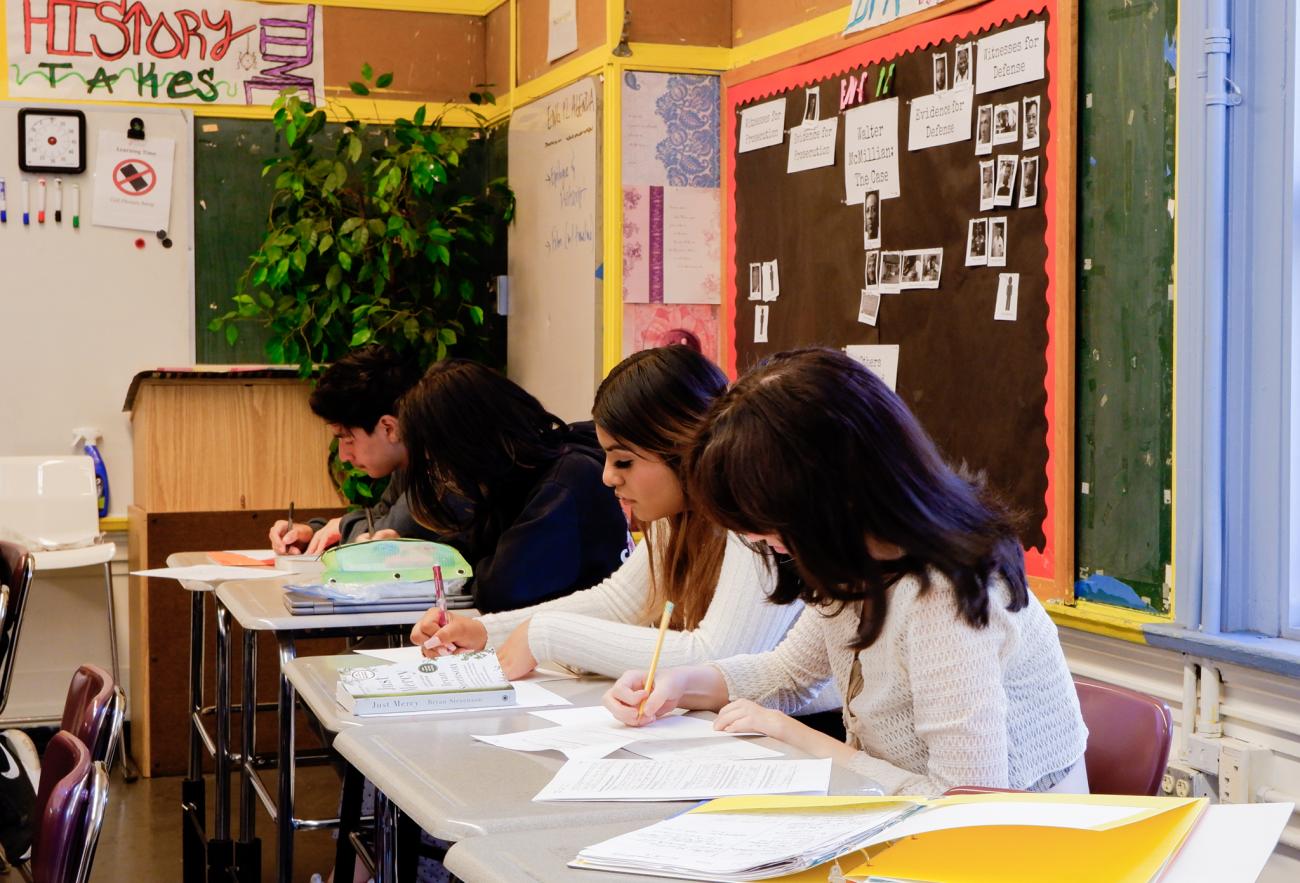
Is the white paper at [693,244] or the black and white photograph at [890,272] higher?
the white paper at [693,244]

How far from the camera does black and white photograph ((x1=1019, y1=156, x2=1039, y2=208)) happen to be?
9.27 ft

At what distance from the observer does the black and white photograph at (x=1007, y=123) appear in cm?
288

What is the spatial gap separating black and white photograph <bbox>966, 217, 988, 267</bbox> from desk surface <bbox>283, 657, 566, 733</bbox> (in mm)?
1252

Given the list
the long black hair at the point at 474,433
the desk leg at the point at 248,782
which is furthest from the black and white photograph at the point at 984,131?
the desk leg at the point at 248,782

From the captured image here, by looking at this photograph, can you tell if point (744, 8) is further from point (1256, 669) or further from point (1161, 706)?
point (1161, 706)

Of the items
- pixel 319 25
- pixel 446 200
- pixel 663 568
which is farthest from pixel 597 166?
pixel 663 568

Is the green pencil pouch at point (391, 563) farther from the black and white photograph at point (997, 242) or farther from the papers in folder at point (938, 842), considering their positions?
the papers in folder at point (938, 842)

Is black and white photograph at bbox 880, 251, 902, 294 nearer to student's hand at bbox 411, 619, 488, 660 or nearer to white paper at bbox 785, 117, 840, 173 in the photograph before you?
white paper at bbox 785, 117, 840, 173

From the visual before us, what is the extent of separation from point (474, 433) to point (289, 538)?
3.45 feet

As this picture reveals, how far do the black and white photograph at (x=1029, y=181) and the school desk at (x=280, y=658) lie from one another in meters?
1.39

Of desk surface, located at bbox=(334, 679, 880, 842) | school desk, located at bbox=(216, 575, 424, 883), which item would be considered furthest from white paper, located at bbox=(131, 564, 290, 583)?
desk surface, located at bbox=(334, 679, 880, 842)

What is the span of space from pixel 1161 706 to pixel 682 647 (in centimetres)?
72

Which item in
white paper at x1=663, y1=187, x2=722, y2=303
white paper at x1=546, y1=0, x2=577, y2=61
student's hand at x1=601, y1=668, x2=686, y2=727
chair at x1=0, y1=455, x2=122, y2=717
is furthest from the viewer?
chair at x1=0, y1=455, x2=122, y2=717

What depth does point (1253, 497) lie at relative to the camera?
7.94ft
